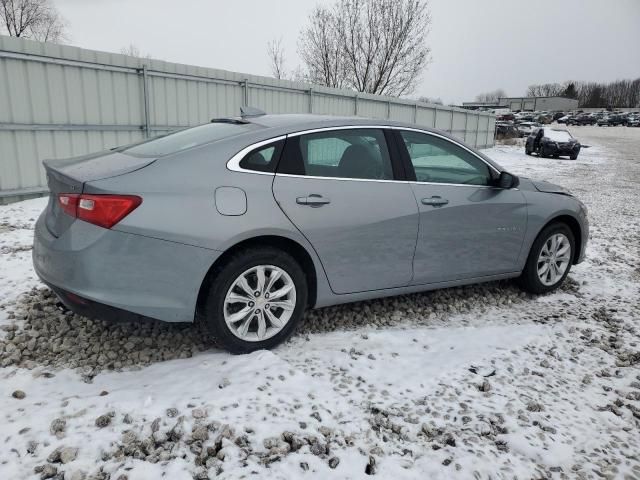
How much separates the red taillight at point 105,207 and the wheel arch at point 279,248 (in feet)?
1.92

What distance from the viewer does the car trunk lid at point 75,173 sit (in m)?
A: 2.91

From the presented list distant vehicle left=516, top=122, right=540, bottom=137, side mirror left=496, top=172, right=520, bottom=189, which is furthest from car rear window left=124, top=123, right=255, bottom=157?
distant vehicle left=516, top=122, right=540, bottom=137

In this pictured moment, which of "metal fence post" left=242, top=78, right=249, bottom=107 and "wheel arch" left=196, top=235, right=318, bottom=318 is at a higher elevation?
"metal fence post" left=242, top=78, right=249, bottom=107

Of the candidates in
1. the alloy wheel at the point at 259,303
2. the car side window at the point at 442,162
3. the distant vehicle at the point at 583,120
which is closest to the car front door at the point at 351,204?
the car side window at the point at 442,162

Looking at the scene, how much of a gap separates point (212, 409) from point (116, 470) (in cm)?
57

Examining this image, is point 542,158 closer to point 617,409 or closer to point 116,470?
point 617,409

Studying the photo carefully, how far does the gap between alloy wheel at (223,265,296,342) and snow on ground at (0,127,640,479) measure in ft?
0.66

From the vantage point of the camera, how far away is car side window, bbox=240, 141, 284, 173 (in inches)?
125

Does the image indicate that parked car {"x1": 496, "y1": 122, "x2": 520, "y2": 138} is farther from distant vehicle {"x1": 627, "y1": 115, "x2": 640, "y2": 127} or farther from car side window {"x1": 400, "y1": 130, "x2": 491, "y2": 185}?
car side window {"x1": 400, "y1": 130, "x2": 491, "y2": 185}

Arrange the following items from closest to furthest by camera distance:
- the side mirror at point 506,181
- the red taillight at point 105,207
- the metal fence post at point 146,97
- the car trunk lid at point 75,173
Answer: the red taillight at point 105,207
the car trunk lid at point 75,173
the side mirror at point 506,181
the metal fence post at point 146,97

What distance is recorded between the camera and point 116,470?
86.7 inches

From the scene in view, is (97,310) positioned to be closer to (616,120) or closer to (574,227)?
(574,227)

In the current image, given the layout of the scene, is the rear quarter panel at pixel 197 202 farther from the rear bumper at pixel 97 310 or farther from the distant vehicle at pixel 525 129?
the distant vehicle at pixel 525 129

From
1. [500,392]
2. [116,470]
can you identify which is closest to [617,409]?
[500,392]
